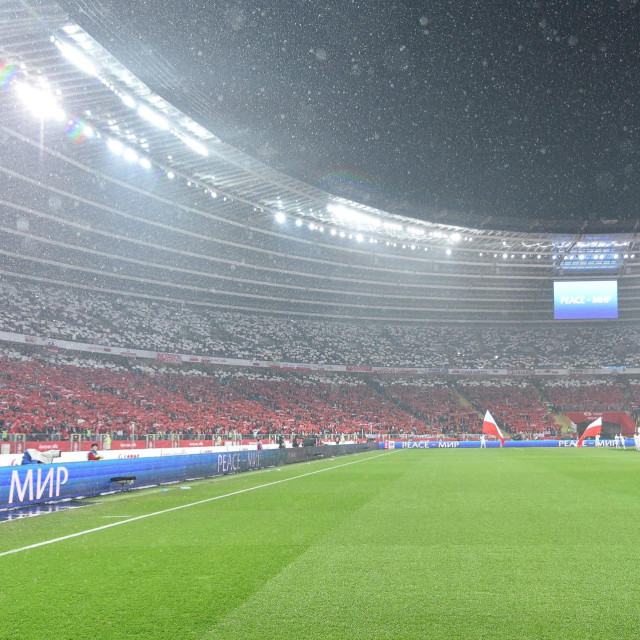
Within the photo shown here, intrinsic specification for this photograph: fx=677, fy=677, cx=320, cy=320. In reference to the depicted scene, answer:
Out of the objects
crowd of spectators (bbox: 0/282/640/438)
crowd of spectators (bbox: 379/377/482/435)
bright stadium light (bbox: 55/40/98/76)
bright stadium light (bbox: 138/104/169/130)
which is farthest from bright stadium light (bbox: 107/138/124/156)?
crowd of spectators (bbox: 379/377/482/435)

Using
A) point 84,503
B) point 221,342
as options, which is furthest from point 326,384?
point 84,503

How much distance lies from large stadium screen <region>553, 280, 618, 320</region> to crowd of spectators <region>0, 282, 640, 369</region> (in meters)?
9.82

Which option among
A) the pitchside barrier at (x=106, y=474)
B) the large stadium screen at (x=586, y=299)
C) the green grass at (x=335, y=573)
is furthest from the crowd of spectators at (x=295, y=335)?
the green grass at (x=335, y=573)

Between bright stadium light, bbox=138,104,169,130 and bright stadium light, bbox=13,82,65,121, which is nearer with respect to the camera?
bright stadium light, bbox=13,82,65,121

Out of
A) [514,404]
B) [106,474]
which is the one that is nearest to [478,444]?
[514,404]

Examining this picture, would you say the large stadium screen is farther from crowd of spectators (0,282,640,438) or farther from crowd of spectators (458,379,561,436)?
crowd of spectators (0,282,640,438)

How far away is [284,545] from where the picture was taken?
8492 mm

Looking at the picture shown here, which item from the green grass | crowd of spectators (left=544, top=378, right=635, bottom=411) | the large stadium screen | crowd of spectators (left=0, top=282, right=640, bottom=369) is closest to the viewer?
the green grass

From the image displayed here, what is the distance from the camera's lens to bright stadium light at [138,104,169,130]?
34.1m

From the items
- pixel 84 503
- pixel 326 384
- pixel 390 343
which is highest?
pixel 390 343

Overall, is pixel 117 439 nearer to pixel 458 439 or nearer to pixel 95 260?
pixel 95 260

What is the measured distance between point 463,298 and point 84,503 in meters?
61.8

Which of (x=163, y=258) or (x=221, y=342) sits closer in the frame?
(x=163, y=258)

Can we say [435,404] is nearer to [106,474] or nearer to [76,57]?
[76,57]
